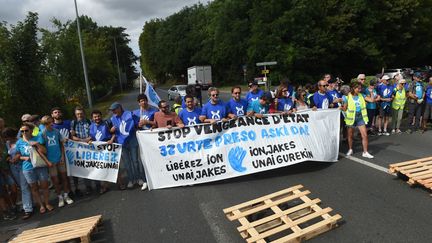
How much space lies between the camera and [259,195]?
588cm

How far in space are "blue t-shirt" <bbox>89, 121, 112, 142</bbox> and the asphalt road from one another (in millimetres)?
1075

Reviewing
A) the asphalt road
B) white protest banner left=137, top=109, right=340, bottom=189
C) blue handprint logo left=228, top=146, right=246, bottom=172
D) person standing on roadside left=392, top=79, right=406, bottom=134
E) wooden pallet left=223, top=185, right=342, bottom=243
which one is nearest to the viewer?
wooden pallet left=223, top=185, right=342, bottom=243

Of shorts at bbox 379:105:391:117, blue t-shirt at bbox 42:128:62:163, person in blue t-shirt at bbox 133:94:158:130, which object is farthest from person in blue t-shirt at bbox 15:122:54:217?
shorts at bbox 379:105:391:117

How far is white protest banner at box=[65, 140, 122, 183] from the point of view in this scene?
6.71 m

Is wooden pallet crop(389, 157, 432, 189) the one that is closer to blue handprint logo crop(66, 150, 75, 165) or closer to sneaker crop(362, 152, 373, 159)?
sneaker crop(362, 152, 373, 159)

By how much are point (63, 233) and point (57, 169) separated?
85.0 inches

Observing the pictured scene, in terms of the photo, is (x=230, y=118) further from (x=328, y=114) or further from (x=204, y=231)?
(x=204, y=231)

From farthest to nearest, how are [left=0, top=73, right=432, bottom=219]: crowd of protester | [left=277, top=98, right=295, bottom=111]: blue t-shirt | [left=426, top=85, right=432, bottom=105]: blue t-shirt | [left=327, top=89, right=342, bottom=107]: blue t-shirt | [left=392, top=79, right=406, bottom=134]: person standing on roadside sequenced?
[left=426, top=85, right=432, bottom=105]: blue t-shirt, [left=392, top=79, right=406, bottom=134]: person standing on roadside, [left=327, top=89, right=342, bottom=107]: blue t-shirt, [left=277, top=98, right=295, bottom=111]: blue t-shirt, [left=0, top=73, right=432, bottom=219]: crowd of protester

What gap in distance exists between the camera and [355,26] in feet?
124

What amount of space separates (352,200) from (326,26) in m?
35.0

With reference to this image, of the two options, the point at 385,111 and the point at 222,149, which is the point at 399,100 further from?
the point at 222,149

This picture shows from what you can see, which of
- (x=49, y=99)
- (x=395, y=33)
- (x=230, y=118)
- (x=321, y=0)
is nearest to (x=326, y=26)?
(x=321, y=0)

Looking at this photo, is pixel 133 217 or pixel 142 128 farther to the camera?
pixel 142 128

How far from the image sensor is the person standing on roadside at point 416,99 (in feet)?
34.6
